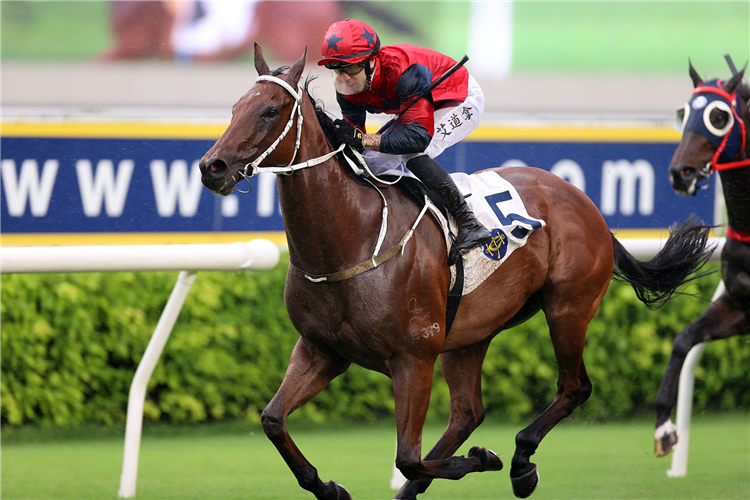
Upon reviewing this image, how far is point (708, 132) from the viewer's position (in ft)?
11.9

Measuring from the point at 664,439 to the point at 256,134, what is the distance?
2.10 m

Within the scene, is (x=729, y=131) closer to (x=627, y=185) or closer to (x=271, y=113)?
(x=271, y=113)

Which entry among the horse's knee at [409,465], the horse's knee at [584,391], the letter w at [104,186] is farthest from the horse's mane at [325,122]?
the letter w at [104,186]

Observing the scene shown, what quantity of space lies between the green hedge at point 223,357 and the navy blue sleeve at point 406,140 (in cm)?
232

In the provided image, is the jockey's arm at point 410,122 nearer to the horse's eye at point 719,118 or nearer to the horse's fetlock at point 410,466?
the horse's fetlock at point 410,466

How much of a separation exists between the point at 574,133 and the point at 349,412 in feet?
7.95

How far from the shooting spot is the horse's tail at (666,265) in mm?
3734

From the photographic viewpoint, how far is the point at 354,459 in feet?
14.6

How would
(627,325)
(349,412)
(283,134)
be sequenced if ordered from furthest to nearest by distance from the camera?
1. (627,325)
2. (349,412)
3. (283,134)

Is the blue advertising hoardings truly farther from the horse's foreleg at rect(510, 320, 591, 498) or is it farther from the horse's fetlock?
the horse's fetlock

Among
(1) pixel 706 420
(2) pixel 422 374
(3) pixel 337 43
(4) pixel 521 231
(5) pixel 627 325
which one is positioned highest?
(3) pixel 337 43

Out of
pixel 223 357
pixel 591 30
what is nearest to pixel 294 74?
pixel 223 357

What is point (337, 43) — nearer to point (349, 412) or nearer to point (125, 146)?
point (349, 412)

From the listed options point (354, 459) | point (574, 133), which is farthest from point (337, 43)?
point (574, 133)
